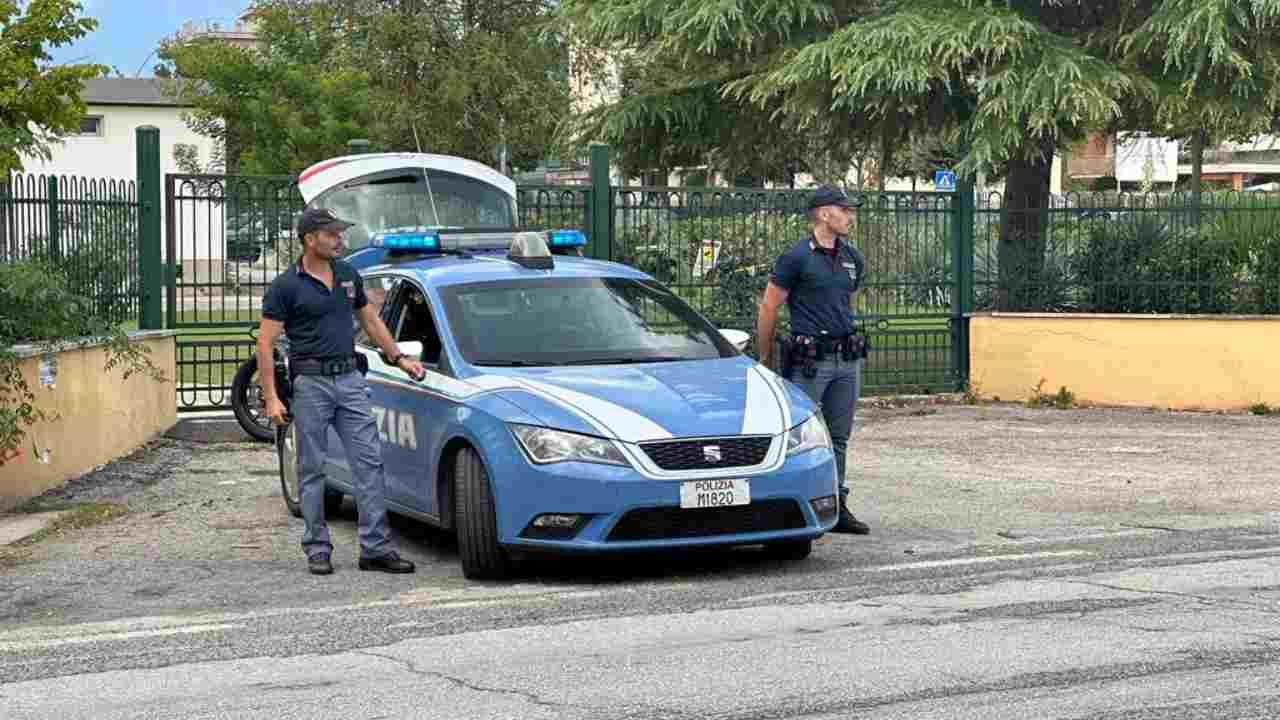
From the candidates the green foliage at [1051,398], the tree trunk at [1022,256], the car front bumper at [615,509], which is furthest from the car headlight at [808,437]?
the tree trunk at [1022,256]

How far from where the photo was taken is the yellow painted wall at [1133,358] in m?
18.8

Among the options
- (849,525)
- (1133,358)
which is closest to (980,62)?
(1133,358)

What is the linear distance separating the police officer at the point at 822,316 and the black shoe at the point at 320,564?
274cm

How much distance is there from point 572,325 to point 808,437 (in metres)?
1.51

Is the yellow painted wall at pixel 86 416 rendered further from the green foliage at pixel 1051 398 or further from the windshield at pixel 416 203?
the green foliage at pixel 1051 398

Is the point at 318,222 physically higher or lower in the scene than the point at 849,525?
higher

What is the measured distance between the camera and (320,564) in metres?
10.1

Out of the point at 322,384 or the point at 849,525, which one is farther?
the point at 849,525

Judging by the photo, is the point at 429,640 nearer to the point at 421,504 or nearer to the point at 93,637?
the point at 93,637

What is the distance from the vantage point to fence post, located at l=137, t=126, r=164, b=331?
16.7m

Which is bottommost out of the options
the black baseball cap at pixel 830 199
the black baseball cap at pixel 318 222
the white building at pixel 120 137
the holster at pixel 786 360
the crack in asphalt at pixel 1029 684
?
the crack in asphalt at pixel 1029 684

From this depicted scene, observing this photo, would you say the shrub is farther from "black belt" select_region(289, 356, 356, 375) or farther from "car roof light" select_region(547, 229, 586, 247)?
"black belt" select_region(289, 356, 356, 375)

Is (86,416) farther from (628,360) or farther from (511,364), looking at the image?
(628,360)

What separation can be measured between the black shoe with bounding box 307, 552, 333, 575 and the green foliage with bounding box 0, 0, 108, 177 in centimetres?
854
